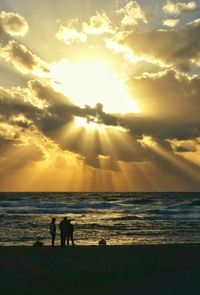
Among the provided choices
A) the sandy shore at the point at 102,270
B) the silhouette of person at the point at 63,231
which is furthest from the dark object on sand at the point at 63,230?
the sandy shore at the point at 102,270

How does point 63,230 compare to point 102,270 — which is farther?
point 63,230

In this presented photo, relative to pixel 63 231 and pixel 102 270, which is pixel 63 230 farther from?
pixel 102 270

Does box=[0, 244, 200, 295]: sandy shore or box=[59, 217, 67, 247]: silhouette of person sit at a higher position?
box=[59, 217, 67, 247]: silhouette of person

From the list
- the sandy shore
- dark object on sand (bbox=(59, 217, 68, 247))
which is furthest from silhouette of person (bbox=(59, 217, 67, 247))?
the sandy shore

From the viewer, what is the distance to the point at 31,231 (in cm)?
3791

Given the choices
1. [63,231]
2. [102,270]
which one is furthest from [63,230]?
[102,270]

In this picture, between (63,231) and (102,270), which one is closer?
(102,270)

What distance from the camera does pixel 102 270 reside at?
17.5m

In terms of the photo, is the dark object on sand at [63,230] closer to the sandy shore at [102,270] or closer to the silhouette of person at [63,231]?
the silhouette of person at [63,231]

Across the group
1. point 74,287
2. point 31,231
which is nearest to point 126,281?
→ point 74,287

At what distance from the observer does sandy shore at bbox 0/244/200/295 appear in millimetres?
14170

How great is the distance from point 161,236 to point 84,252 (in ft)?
43.0

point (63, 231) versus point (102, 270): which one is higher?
point (63, 231)

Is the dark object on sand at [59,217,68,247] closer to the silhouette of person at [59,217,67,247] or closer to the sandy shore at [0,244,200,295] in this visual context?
the silhouette of person at [59,217,67,247]
